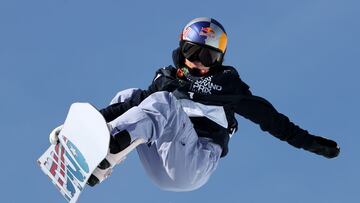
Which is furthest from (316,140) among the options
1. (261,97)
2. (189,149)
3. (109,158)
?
(109,158)

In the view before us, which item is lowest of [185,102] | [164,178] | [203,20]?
[164,178]

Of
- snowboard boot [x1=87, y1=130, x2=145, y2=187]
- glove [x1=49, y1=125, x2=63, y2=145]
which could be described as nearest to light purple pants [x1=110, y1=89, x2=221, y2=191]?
snowboard boot [x1=87, y1=130, x2=145, y2=187]

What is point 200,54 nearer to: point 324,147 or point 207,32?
point 207,32

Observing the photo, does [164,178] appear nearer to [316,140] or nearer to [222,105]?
[222,105]

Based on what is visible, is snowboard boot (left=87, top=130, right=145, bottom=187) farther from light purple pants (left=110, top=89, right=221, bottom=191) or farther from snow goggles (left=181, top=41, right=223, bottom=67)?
snow goggles (left=181, top=41, right=223, bottom=67)

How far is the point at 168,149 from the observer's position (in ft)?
39.4

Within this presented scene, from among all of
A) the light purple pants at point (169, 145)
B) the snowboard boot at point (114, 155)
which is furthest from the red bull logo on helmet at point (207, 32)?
the snowboard boot at point (114, 155)

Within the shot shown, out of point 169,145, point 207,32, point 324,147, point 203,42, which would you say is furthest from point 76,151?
point 324,147

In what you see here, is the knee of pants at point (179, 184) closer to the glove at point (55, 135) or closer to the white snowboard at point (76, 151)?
the white snowboard at point (76, 151)

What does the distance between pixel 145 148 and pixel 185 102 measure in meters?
0.99

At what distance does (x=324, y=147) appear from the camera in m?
12.6

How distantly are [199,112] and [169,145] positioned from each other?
64 cm

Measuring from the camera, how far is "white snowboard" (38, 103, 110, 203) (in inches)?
414

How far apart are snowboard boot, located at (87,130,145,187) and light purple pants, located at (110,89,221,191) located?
140mm
